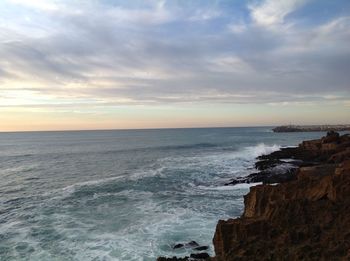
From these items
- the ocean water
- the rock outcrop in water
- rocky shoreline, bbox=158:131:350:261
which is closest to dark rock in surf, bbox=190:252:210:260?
rocky shoreline, bbox=158:131:350:261

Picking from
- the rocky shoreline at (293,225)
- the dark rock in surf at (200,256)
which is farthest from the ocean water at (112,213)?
the rocky shoreline at (293,225)

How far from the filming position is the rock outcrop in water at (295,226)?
10.1m

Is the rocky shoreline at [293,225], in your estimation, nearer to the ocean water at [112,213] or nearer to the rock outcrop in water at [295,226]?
the rock outcrop in water at [295,226]

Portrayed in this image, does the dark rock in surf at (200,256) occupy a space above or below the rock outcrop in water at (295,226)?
below

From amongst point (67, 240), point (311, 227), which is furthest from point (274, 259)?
point (67, 240)

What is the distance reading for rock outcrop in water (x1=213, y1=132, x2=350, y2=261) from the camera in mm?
10070

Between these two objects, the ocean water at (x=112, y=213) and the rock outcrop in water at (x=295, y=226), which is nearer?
the rock outcrop in water at (x=295, y=226)

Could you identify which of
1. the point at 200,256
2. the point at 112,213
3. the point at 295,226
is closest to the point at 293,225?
the point at 295,226

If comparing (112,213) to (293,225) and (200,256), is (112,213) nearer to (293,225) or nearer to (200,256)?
(200,256)

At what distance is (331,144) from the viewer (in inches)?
1778

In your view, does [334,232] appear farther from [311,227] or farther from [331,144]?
[331,144]

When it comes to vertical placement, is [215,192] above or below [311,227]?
below

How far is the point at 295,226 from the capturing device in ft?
37.3

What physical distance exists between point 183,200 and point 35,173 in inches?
1027
